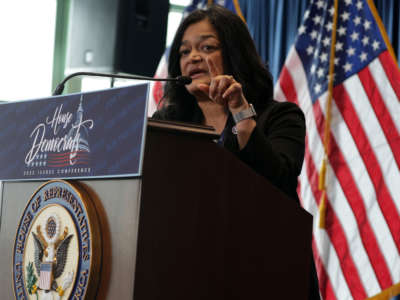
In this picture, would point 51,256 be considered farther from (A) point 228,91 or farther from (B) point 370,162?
(B) point 370,162

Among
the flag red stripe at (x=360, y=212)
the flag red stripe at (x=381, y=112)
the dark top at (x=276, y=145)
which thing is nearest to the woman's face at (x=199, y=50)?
the dark top at (x=276, y=145)

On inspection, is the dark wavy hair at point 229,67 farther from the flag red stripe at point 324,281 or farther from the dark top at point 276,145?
the flag red stripe at point 324,281

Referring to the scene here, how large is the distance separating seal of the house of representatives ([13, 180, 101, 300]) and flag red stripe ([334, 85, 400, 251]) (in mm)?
2548

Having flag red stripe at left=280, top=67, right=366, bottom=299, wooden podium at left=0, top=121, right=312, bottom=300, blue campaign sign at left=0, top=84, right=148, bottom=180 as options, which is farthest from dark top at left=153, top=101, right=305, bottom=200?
flag red stripe at left=280, top=67, right=366, bottom=299

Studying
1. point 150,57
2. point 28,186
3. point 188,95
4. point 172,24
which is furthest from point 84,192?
point 172,24

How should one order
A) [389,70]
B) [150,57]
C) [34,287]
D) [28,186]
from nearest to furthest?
1. [34,287]
2. [28,186]
3. [389,70]
4. [150,57]

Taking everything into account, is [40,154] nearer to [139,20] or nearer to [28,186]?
[28,186]

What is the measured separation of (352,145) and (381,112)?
0.84 ft

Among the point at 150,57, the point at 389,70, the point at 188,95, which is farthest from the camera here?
the point at 150,57

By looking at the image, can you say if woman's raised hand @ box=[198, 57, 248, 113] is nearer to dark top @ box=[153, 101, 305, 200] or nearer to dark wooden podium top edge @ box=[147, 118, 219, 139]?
dark top @ box=[153, 101, 305, 200]

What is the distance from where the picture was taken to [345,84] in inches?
146

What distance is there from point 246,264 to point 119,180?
0.31 metres

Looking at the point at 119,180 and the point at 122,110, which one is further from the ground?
the point at 122,110

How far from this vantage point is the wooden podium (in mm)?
979
